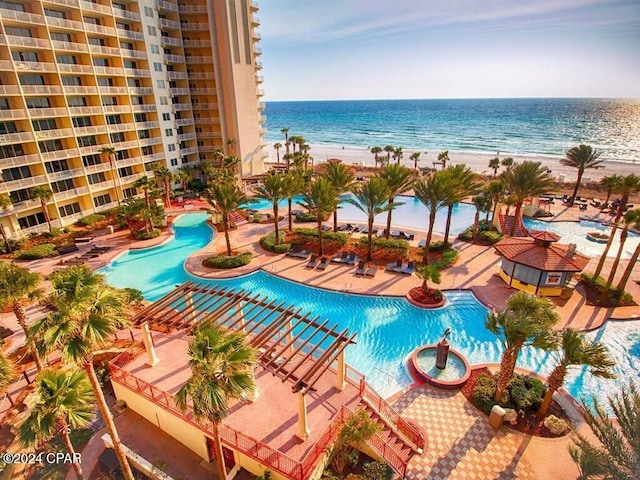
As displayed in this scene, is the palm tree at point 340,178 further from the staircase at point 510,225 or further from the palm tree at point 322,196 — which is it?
the staircase at point 510,225

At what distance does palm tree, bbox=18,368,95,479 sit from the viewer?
31.6 ft

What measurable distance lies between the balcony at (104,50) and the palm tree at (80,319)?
1745 inches

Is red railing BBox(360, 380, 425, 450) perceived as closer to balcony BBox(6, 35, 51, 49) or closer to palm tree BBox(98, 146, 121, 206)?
palm tree BBox(98, 146, 121, 206)

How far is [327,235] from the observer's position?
115 feet

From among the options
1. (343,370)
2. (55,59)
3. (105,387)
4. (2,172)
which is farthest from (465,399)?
(55,59)

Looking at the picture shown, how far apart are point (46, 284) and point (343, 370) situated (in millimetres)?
27577

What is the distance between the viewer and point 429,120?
180 metres

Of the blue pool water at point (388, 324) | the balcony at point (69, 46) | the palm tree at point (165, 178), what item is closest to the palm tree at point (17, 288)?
the blue pool water at point (388, 324)

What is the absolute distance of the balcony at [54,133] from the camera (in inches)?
1446

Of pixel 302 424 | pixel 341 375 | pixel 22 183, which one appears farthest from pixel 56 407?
pixel 22 183

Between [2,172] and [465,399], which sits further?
[2,172]

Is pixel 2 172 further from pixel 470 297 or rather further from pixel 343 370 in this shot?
pixel 470 297

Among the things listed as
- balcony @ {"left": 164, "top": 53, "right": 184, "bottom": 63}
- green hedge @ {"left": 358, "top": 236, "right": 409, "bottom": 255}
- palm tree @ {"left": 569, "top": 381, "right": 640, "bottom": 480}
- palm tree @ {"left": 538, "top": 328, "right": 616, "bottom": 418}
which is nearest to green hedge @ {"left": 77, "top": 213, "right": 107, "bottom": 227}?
balcony @ {"left": 164, "top": 53, "right": 184, "bottom": 63}

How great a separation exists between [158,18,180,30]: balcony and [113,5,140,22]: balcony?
4327mm
